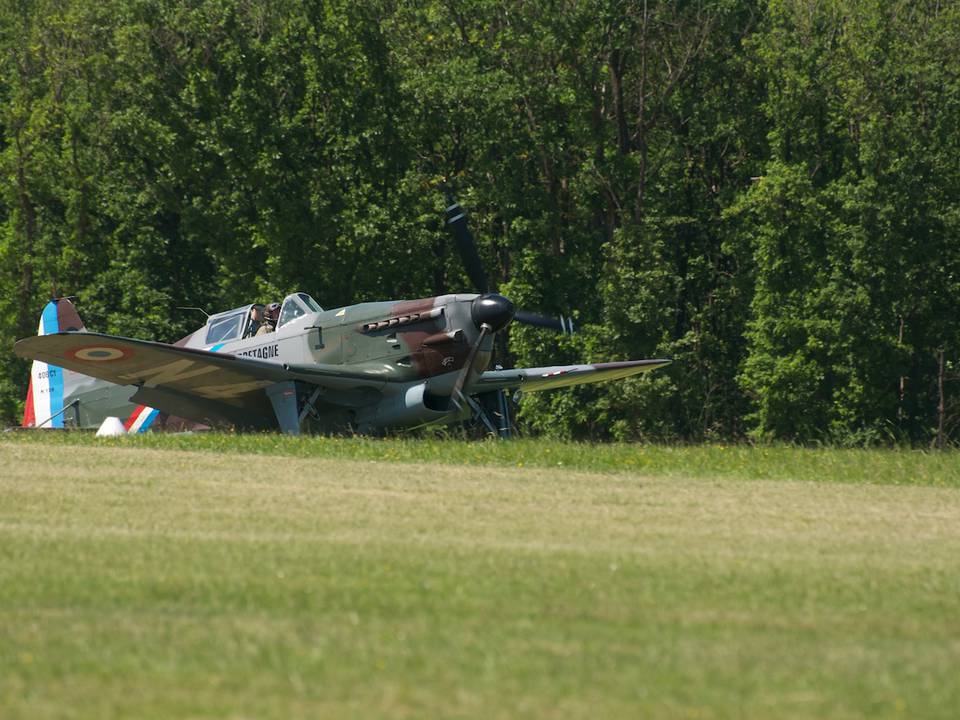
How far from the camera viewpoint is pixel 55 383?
2598cm

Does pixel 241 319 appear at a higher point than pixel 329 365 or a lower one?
higher

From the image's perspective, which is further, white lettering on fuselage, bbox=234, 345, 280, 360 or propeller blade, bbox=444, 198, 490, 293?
propeller blade, bbox=444, 198, 490, 293

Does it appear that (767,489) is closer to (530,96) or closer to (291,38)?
(530,96)

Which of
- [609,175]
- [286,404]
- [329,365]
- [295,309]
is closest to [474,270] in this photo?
[295,309]

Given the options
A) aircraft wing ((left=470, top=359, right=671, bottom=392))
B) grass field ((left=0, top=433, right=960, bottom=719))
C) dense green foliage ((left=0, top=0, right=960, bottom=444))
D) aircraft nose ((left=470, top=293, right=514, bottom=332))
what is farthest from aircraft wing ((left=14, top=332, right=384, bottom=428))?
dense green foliage ((left=0, top=0, right=960, bottom=444))

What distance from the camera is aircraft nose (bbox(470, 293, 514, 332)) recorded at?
20594 mm

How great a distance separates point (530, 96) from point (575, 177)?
244cm

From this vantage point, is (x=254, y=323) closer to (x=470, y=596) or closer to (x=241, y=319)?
(x=241, y=319)

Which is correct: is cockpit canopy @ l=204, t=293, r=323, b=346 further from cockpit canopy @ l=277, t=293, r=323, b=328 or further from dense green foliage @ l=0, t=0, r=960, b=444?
dense green foliage @ l=0, t=0, r=960, b=444

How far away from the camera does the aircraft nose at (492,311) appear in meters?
20.6

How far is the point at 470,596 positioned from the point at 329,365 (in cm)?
1397

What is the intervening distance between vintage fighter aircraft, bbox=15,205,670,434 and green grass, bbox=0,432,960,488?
1.64 m

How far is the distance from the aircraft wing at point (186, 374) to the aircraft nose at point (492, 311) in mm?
1858

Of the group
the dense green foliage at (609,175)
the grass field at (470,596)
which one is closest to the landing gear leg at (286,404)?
the grass field at (470,596)
